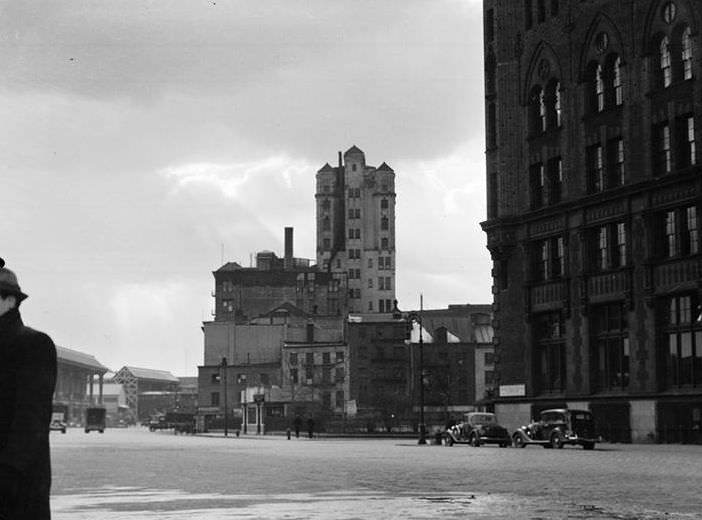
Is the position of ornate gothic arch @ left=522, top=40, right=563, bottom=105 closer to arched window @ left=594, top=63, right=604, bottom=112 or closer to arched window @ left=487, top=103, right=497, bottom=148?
arched window @ left=594, top=63, right=604, bottom=112

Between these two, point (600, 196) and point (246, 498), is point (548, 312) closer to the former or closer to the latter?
point (600, 196)

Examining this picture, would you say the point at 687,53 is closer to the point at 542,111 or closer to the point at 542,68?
the point at 542,68

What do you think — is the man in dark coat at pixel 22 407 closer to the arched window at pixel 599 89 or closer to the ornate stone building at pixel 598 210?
the ornate stone building at pixel 598 210

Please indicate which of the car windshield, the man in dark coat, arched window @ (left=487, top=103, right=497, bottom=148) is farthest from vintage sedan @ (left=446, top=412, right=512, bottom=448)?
the man in dark coat

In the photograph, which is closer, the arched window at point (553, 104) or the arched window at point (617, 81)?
the arched window at point (617, 81)

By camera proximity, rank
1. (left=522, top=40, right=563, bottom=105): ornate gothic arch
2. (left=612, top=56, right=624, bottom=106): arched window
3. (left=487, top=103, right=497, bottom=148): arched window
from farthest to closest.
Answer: (left=487, top=103, right=497, bottom=148): arched window, (left=522, top=40, right=563, bottom=105): ornate gothic arch, (left=612, top=56, right=624, bottom=106): arched window

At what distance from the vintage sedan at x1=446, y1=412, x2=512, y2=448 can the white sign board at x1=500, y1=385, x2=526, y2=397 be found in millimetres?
4716

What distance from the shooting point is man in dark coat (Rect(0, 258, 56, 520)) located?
5.30 m

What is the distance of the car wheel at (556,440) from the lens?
5400cm

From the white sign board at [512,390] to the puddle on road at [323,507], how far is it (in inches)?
1895

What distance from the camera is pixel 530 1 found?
70.9 metres

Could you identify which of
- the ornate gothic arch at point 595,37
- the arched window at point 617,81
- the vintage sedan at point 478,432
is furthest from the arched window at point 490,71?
the vintage sedan at point 478,432

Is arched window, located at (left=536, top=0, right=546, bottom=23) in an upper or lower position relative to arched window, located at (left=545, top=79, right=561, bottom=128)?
upper

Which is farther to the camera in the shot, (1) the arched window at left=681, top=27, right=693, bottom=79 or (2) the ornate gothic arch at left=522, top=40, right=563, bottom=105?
(2) the ornate gothic arch at left=522, top=40, right=563, bottom=105
